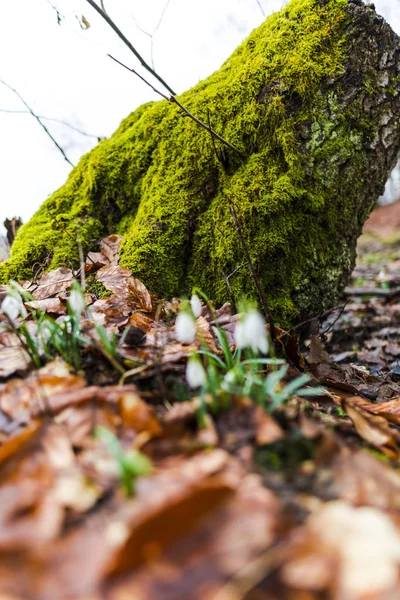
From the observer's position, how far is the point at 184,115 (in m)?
2.93

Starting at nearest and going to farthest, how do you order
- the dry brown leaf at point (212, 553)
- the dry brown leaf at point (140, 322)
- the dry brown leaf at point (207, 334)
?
the dry brown leaf at point (212, 553), the dry brown leaf at point (207, 334), the dry brown leaf at point (140, 322)

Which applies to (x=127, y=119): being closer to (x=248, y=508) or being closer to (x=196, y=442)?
(x=196, y=442)

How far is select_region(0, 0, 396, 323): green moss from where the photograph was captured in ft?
8.66

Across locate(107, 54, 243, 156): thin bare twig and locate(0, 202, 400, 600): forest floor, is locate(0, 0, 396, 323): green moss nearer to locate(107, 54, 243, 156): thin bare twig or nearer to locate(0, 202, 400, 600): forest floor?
locate(107, 54, 243, 156): thin bare twig

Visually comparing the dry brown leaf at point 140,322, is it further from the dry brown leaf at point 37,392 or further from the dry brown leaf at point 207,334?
the dry brown leaf at point 37,392

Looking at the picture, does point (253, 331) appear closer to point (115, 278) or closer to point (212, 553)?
point (212, 553)

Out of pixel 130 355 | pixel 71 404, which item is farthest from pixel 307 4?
pixel 71 404

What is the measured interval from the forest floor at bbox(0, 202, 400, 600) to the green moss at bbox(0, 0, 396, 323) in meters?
1.27

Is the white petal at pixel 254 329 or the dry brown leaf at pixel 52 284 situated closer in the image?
the white petal at pixel 254 329

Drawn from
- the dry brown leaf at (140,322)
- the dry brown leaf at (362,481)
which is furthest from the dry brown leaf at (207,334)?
the dry brown leaf at (362,481)

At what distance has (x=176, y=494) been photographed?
819 millimetres

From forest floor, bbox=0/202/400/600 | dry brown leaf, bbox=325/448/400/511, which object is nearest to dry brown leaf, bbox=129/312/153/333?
forest floor, bbox=0/202/400/600

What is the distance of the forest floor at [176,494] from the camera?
72 centimetres

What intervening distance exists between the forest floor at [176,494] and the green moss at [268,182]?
4.16ft
